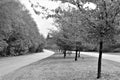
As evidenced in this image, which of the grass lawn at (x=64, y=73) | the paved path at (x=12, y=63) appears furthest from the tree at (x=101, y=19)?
the paved path at (x=12, y=63)

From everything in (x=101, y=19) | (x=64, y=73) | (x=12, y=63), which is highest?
(x=101, y=19)

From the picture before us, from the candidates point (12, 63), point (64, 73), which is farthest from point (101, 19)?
point (12, 63)

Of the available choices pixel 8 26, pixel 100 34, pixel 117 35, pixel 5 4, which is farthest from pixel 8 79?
pixel 8 26

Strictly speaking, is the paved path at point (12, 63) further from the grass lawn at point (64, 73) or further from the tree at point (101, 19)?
the tree at point (101, 19)

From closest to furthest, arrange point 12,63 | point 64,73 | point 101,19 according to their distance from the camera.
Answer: point 101,19 → point 64,73 → point 12,63

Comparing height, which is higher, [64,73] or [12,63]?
[64,73]

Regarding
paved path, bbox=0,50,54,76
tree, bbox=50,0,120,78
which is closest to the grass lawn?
paved path, bbox=0,50,54,76

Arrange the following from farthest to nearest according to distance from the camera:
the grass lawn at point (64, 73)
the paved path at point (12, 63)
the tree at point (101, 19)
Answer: the paved path at point (12, 63) → the grass lawn at point (64, 73) → the tree at point (101, 19)

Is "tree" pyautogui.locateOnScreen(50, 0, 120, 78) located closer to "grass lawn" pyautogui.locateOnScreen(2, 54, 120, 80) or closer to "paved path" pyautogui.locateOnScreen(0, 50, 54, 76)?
"grass lawn" pyautogui.locateOnScreen(2, 54, 120, 80)

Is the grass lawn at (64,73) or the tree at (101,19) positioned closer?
the tree at (101,19)

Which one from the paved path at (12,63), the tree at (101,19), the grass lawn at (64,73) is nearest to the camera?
the tree at (101,19)

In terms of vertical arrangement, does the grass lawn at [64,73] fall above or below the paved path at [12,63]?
above

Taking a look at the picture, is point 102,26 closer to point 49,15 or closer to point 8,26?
point 49,15

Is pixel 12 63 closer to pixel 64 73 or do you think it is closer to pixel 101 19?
pixel 64 73
